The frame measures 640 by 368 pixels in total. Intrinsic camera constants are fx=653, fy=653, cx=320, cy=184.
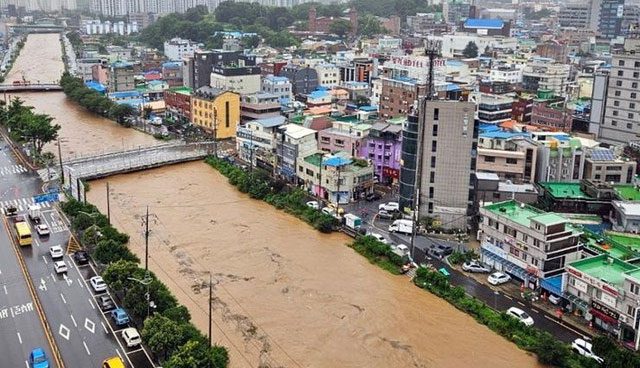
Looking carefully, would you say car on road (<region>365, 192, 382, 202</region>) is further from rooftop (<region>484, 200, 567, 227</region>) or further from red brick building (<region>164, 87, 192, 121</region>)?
red brick building (<region>164, 87, 192, 121</region>)

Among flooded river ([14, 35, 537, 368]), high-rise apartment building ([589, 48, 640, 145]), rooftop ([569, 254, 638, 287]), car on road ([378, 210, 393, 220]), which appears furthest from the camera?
high-rise apartment building ([589, 48, 640, 145])

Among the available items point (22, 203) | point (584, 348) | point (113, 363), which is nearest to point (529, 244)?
point (584, 348)

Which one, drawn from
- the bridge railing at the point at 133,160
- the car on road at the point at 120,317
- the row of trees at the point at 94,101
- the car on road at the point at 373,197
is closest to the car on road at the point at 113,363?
the car on road at the point at 120,317

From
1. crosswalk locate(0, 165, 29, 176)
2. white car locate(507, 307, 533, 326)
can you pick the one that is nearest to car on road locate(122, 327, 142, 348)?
white car locate(507, 307, 533, 326)

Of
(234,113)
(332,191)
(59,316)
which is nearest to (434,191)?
(332,191)

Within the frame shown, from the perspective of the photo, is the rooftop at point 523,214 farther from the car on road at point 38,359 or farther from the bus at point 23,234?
the bus at point 23,234

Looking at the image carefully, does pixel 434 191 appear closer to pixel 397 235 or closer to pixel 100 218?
pixel 397 235

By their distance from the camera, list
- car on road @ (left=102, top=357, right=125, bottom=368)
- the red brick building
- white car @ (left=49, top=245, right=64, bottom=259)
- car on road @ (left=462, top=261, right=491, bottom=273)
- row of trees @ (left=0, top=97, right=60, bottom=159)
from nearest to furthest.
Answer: car on road @ (left=102, top=357, right=125, bottom=368)
car on road @ (left=462, top=261, right=491, bottom=273)
white car @ (left=49, top=245, right=64, bottom=259)
row of trees @ (left=0, top=97, right=60, bottom=159)
the red brick building

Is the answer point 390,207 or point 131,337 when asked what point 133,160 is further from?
point 131,337
